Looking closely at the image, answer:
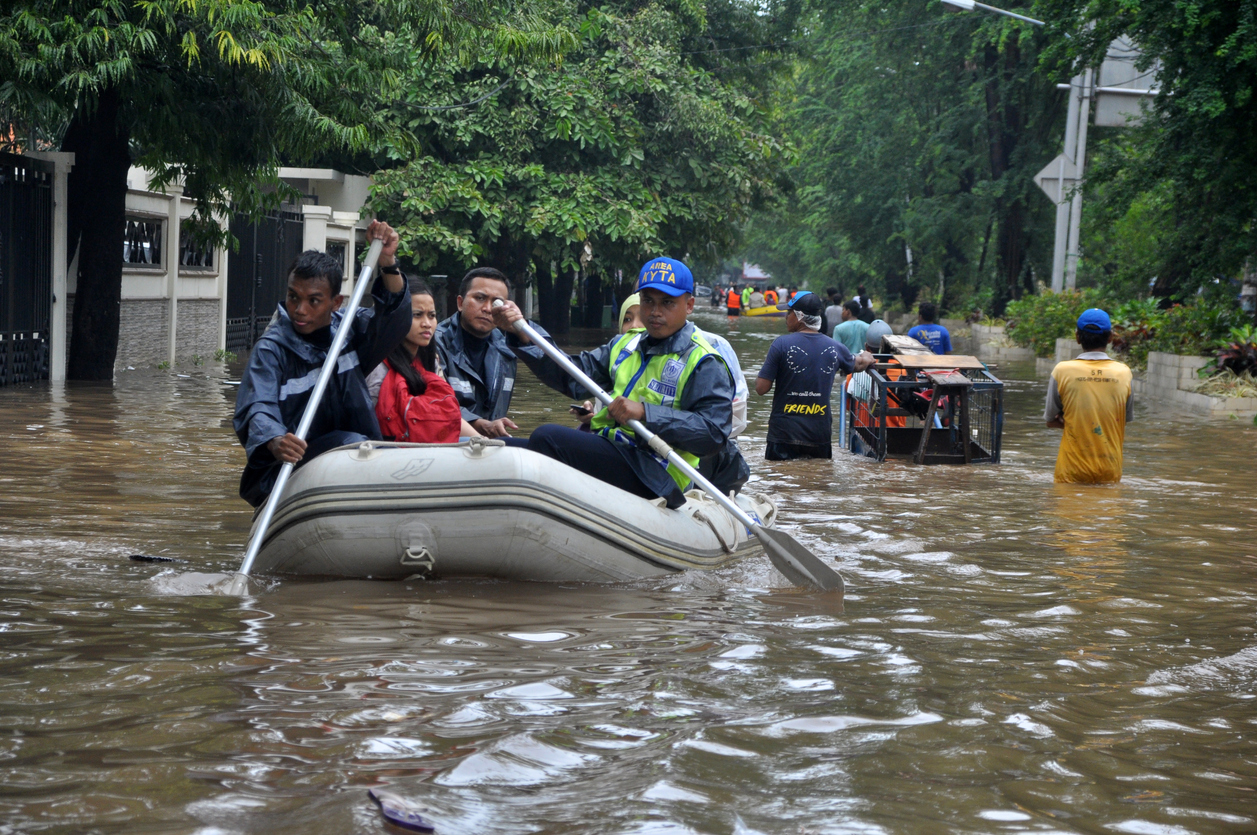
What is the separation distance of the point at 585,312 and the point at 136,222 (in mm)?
22306

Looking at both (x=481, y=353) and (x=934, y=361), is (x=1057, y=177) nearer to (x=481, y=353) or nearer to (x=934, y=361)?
→ (x=934, y=361)

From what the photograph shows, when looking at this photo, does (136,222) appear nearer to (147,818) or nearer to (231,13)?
(231,13)

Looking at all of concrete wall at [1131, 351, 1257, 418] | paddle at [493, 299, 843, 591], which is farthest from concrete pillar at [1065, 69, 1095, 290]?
paddle at [493, 299, 843, 591]

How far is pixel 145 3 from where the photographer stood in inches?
500

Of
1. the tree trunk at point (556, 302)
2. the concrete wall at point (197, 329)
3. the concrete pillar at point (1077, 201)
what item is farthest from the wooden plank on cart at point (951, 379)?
the tree trunk at point (556, 302)

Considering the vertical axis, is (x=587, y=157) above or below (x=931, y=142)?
below

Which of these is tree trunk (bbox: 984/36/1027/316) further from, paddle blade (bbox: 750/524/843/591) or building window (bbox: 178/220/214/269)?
paddle blade (bbox: 750/524/843/591)

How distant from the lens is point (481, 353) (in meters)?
7.31

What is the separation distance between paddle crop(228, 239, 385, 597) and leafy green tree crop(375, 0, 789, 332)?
17.5 m

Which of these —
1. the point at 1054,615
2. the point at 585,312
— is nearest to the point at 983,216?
the point at 585,312

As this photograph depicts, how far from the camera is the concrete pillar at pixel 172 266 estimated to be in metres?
19.6

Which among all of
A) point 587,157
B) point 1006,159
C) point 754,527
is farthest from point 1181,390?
point 1006,159

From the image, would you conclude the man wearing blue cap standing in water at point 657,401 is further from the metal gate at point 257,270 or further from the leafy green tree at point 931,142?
the leafy green tree at point 931,142

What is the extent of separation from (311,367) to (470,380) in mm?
1108
